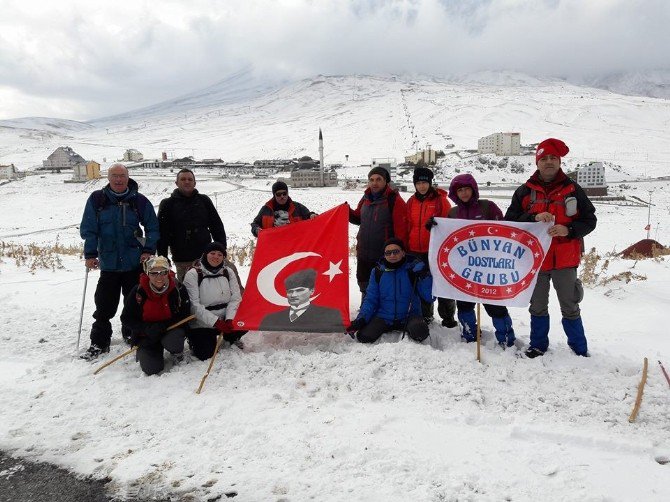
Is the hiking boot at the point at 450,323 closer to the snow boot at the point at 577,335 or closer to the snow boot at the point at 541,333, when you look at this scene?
the snow boot at the point at 541,333

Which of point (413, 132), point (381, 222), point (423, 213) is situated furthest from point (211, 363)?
point (413, 132)

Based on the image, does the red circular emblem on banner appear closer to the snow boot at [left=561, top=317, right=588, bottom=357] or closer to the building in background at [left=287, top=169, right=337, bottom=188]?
the snow boot at [left=561, top=317, right=588, bottom=357]

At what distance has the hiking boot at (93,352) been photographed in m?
5.62

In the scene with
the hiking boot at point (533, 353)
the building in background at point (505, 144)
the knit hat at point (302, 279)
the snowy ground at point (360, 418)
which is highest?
the building in background at point (505, 144)

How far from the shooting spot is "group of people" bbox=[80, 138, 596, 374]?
505cm

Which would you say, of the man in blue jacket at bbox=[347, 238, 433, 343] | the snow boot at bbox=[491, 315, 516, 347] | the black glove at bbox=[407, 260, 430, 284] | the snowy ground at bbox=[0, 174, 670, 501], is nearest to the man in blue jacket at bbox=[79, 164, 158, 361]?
the snowy ground at bbox=[0, 174, 670, 501]

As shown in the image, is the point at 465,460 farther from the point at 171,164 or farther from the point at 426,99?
the point at 426,99

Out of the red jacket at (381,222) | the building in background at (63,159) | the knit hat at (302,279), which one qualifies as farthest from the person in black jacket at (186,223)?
the building in background at (63,159)

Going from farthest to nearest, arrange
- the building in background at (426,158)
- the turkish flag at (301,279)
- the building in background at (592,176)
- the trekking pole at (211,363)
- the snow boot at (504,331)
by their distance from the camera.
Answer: the building in background at (426,158), the building in background at (592,176), the turkish flag at (301,279), the snow boot at (504,331), the trekking pole at (211,363)

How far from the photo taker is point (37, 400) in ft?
15.4

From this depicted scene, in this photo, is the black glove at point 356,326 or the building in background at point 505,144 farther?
the building in background at point 505,144

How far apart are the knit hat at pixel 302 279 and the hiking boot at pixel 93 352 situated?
235 cm

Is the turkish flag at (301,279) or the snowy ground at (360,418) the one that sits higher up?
the turkish flag at (301,279)

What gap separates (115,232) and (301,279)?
7.65 feet
